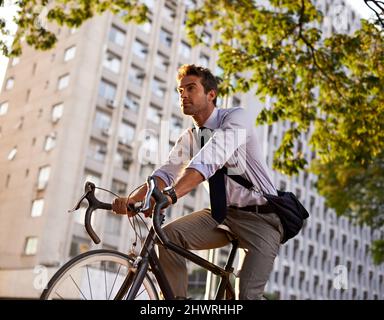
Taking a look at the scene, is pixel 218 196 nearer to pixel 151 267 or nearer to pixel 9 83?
pixel 151 267

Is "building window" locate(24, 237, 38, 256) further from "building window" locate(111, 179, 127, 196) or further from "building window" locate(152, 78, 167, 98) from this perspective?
"building window" locate(152, 78, 167, 98)

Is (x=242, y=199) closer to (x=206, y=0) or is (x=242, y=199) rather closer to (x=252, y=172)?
(x=252, y=172)

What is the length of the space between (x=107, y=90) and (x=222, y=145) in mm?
33123

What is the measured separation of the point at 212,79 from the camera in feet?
10.6

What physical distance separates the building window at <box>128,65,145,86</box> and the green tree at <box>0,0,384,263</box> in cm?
2824

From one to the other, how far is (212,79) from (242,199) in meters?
0.70

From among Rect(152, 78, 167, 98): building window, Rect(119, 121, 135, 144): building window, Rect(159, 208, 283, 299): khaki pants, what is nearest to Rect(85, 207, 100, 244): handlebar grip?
Rect(159, 208, 283, 299): khaki pants

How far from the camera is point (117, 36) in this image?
119 feet

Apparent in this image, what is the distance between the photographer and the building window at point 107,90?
3491cm

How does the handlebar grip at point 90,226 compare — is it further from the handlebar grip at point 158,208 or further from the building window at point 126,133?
the building window at point 126,133

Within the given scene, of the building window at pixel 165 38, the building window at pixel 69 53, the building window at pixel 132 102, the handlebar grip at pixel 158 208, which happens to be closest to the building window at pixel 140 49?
the building window at pixel 165 38

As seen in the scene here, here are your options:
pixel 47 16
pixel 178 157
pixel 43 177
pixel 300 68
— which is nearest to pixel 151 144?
pixel 43 177

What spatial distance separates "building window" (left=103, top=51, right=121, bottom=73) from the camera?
3547 centimetres

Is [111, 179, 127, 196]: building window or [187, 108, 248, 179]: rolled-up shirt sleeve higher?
[111, 179, 127, 196]: building window
